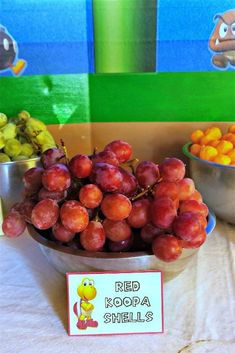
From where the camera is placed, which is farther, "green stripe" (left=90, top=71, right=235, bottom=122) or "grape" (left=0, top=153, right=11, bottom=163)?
"green stripe" (left=90, top=71, right=235, bottom=122)

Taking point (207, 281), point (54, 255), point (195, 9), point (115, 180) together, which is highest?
point (195, 9)

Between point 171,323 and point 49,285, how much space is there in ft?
0.76

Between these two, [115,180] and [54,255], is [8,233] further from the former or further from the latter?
[115,180]

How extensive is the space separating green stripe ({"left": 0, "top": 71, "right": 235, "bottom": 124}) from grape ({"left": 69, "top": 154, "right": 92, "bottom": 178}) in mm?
626

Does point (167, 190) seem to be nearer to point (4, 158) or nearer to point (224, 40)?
point (4, 158)

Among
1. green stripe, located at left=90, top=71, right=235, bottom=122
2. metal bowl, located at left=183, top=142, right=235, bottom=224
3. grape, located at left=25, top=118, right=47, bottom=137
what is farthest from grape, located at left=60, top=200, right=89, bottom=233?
green stripe, located at left=90, top=71, right=235, bottom=122

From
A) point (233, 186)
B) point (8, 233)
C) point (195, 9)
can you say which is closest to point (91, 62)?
point (195, 9)

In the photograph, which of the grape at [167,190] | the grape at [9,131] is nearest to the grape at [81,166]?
the grape at [167,190]

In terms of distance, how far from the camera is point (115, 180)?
58 centimetres

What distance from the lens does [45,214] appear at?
0.59m

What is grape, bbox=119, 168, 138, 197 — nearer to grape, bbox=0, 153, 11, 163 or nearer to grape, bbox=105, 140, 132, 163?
grape, bbox=105, 140, 132, 163

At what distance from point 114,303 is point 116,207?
143mm

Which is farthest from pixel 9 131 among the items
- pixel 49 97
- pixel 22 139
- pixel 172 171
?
pixel 172 171

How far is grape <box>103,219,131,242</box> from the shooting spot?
59cm
